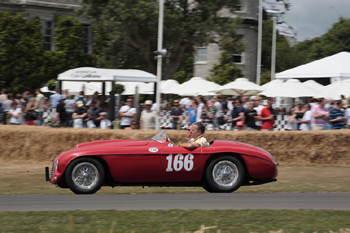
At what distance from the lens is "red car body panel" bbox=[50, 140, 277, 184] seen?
834cm

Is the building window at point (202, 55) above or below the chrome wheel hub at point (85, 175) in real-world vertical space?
above

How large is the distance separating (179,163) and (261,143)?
18.8ft

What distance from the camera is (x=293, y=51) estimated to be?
6419cm

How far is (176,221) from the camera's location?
20.9ft

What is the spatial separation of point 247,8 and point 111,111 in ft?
81.6

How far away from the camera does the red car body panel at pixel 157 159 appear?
27.3 ft

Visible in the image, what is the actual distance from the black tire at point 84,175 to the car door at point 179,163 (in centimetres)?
101

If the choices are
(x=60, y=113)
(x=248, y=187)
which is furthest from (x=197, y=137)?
(x=60, y=113)

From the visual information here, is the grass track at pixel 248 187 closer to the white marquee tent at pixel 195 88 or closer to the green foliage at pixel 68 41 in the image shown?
the white marquee tent at pixel 195 88

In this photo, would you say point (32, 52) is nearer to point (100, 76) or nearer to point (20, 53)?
point (20, 53)

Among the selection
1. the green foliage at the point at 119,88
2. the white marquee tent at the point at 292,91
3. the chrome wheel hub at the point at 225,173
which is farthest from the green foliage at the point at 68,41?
the chrome wheel hub at the point at 225,173

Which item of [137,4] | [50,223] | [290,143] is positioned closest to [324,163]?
[290,143]

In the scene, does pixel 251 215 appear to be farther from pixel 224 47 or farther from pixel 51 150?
pixel 224 47

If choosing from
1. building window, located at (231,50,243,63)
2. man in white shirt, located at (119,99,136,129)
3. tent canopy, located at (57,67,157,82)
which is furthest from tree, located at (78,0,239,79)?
man in white shirt, located at (119,99,136,129)
